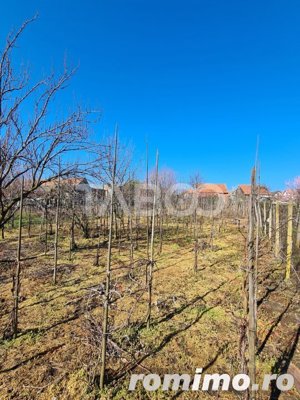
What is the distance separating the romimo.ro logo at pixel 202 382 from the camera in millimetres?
2494

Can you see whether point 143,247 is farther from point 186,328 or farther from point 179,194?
point 179,194

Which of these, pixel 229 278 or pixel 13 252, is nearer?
pixel 229 278

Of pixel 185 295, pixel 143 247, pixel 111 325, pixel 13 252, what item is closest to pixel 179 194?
pixel 143 247

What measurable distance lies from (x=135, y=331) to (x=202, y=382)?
112cm

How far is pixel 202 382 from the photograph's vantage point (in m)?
A: 2.57

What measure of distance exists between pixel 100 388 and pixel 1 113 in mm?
2974

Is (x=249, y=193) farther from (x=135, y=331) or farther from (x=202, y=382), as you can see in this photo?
(x=135, y=331)

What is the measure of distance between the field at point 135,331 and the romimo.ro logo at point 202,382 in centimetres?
7

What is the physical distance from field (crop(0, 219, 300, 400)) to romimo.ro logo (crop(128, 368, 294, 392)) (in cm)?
7

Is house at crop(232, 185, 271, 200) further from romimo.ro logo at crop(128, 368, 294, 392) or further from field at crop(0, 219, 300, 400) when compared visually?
romimo.ro logo at crop(128, 368, 294, 392)

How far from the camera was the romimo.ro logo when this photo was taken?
98.2 inches

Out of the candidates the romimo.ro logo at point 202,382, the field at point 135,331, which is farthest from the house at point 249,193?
the romimo.ro logo at point 202,382

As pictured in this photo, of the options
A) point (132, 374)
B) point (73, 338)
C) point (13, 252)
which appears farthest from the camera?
point (13, 252)

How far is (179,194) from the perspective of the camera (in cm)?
2148
